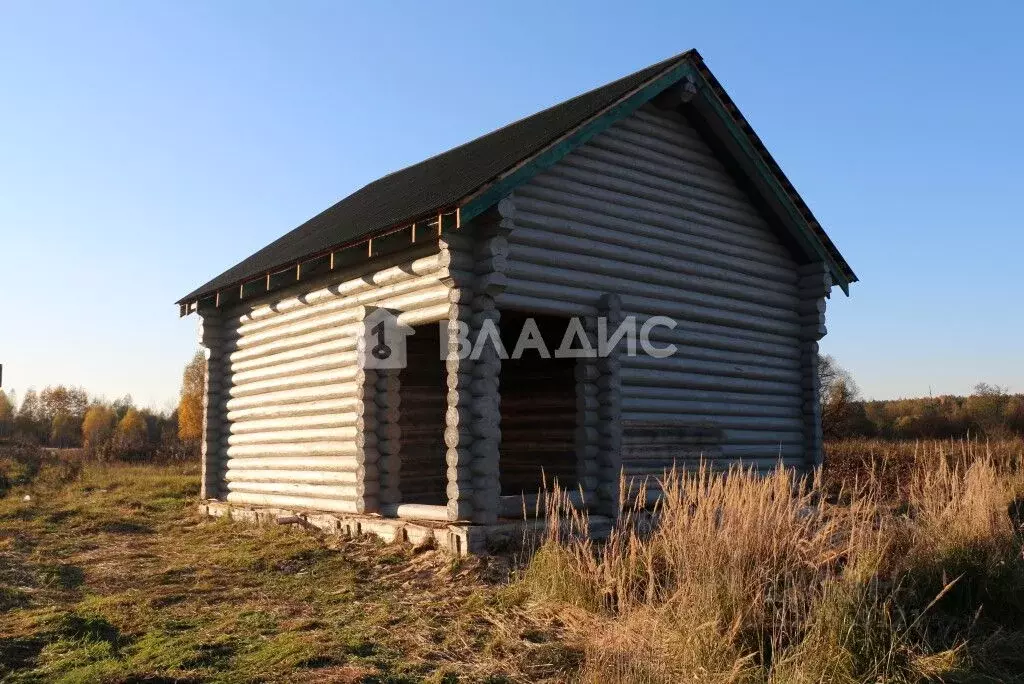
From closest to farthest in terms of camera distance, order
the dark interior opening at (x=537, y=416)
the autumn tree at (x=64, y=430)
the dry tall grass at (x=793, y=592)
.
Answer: the dry tall grass at (x=793, y=592) → the dark interior opening at (x=537, y=416) → the autumn tree at (x=64, y=430)

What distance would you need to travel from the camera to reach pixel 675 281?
12.5 metres

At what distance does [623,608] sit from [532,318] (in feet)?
21.8

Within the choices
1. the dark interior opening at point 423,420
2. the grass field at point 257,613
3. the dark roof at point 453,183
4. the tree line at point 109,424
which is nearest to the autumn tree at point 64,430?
the tree line at point 109,424

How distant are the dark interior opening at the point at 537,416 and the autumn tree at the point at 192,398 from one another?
37.1 metres

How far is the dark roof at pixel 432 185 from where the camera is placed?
1038 centimetres

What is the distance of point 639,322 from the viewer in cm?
1197

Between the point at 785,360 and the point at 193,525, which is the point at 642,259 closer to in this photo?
the point at 785,360

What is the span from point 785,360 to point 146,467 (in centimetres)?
1685

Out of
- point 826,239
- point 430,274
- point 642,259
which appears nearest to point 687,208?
point 642,259

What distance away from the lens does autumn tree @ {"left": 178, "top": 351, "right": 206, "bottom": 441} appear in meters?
51.2

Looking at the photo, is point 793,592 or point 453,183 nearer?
point 793,592

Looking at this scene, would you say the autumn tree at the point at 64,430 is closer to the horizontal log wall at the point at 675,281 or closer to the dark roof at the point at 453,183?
the dark roof at the point at 453,183
